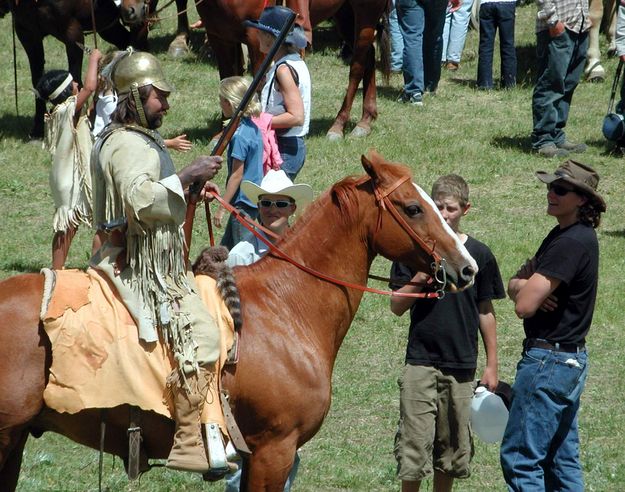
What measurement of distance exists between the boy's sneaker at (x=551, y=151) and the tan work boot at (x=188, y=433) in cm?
927

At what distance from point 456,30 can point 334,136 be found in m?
4.53

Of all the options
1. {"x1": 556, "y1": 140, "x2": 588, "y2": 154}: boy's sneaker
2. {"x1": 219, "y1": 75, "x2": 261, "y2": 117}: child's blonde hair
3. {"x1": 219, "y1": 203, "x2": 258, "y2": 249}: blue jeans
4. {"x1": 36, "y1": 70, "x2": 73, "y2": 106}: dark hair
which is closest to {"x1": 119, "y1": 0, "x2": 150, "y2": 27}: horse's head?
{"x1": 36, "y1": 70, "x2": 73, "y2": 106}: dark hair

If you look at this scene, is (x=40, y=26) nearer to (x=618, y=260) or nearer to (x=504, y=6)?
(x=504, y=6)

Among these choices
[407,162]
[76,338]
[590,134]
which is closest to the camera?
[76,338]

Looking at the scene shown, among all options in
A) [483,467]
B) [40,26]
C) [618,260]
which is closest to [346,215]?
[483,467]

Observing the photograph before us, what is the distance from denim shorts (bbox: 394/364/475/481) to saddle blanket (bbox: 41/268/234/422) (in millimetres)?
1510

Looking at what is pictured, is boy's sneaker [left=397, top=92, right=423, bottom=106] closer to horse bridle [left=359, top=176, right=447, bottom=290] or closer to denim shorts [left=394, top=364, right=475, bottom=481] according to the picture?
denim shorts [left=394, top=364, right=475, bottom=481]

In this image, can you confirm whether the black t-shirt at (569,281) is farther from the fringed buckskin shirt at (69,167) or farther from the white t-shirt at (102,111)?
the white t-shirt at (102,111)

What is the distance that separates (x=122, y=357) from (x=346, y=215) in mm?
1310

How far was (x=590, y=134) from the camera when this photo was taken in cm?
1452

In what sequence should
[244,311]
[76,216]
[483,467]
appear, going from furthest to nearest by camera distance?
[76,216]
[483,467]
[244,311]

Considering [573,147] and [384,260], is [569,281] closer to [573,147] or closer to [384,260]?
[384,260]

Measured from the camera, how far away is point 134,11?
46.5 ft

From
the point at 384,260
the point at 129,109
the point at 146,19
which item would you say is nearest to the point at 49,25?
the point at 146,19
